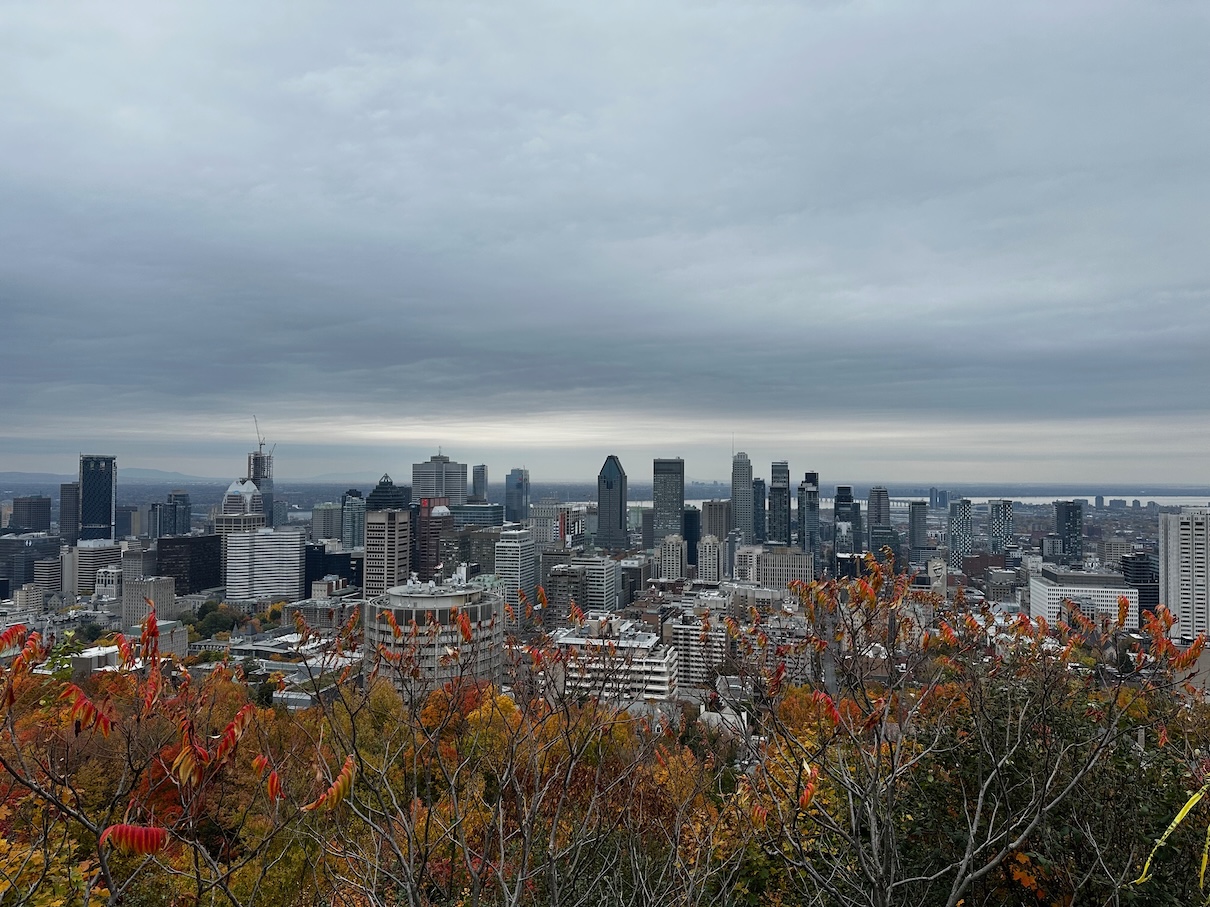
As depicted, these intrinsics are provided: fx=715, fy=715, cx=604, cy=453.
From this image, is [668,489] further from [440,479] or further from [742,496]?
[440,479]

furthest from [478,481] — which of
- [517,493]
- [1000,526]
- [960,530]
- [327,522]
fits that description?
[1000,526]

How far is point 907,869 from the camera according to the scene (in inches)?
235

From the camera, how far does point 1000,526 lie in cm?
9531

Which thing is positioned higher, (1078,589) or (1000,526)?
(1000,526)

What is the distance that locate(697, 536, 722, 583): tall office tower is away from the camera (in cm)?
7800

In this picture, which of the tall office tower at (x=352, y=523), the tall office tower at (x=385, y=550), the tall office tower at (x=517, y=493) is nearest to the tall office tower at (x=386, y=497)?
the tall office tower at (x=352, y=523)

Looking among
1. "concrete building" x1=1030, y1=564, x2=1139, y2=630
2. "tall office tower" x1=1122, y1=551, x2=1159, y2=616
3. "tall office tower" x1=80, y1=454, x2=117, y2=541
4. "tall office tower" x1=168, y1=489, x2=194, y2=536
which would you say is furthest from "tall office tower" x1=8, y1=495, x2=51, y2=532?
"tall office tower" x1=1122, y1=551, x2=1159, y2=616

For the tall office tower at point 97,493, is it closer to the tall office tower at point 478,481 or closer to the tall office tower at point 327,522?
the tall office tower at point 327,522

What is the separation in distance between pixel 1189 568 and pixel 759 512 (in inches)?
2960

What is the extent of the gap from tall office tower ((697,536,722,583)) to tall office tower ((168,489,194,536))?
63.6m

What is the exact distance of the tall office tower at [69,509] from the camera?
8600cm

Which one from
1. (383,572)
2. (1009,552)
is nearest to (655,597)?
(383,572)

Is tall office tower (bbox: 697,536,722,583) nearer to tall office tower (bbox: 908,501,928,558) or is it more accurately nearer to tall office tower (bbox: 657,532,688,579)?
tall office tower (bbox: 657,532,688,579)

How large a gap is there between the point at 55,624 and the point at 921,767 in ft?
130
